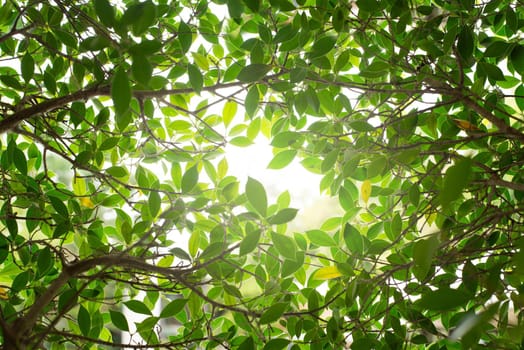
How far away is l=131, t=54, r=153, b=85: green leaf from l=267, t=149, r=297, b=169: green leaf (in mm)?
520

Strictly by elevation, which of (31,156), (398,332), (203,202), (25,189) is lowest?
(398,332)

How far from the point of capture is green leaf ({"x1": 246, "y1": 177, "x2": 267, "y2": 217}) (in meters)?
0.73

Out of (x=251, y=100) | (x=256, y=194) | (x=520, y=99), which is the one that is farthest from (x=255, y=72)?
(x=520, y=99)

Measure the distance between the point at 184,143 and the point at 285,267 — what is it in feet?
1.40

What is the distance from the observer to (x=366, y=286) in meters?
0.83

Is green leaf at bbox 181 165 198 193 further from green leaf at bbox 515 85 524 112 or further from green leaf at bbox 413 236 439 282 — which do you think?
green leaf at bbox 515 85 524 112

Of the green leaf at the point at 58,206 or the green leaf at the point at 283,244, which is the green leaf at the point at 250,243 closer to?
the green leaf at the point at 283,244

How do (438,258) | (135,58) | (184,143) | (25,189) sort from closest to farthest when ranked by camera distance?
(135,58), (438,258), (25,189), (184,143)

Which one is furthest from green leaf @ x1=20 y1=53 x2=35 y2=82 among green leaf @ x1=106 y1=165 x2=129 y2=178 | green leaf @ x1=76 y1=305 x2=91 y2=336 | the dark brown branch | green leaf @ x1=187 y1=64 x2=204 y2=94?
green leaf @ x1=76 y1=305 x2=91 y2=336

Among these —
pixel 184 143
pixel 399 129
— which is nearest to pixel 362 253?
pixel 399 129

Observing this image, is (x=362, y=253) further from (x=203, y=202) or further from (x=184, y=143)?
(x=184, y=143)

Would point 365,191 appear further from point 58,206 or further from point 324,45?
point 58,206

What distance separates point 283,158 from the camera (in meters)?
1.03

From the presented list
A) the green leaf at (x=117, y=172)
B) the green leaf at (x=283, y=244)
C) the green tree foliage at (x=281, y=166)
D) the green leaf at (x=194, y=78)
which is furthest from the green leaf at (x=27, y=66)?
the green leaf at (x=283, y=244)
